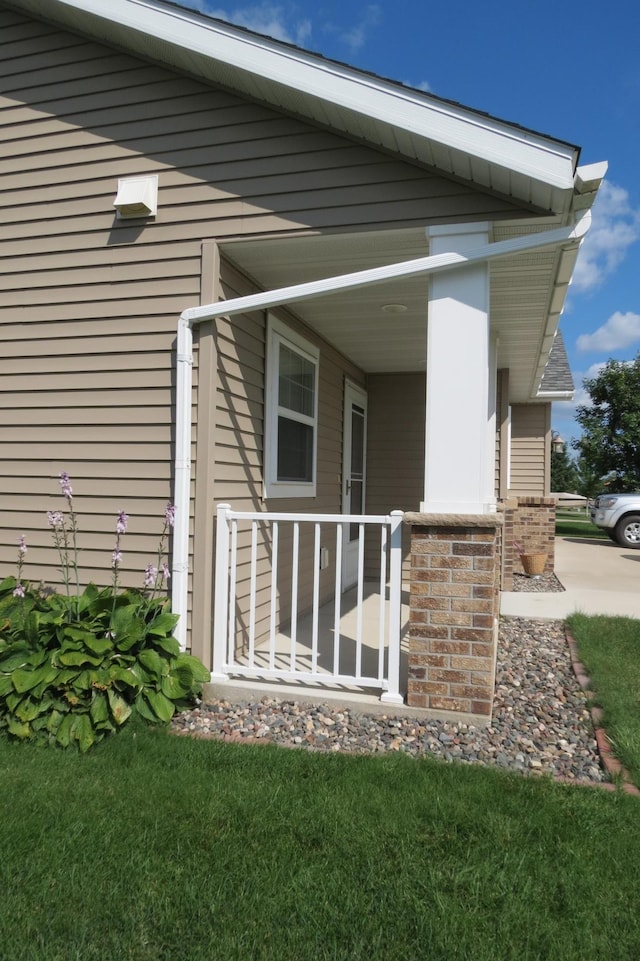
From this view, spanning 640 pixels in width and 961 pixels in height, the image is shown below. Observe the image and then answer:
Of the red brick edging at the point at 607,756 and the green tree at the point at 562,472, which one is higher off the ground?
the green tree at the point at 562,472

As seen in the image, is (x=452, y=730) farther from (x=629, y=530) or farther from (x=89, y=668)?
(x=629, y=530)

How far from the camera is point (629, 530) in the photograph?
498 inches

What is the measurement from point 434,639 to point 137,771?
148 centimetres

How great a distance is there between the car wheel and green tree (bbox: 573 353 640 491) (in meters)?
3.80

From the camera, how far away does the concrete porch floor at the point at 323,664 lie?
3.33 metres

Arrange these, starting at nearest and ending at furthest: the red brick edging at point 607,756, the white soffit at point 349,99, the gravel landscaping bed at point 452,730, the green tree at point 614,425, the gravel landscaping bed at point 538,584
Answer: the red brick edging at point 607,756, the gravel landscaping bed at point 452,730, the white soffit at point 349,99, the gravel landscaping bed at point 538,584, the green tree at point 614,425

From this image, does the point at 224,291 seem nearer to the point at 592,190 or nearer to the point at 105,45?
the point at 105,45

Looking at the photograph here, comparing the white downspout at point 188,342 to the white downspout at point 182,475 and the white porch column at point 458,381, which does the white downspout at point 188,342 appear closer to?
the white downspout at point 182,475

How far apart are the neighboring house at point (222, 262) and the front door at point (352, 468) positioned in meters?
2.06

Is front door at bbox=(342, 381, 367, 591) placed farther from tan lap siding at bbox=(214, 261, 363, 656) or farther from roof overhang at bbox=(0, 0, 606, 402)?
roof overhang at bbox=(0, 0, 606, 402)

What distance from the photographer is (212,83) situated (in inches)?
140

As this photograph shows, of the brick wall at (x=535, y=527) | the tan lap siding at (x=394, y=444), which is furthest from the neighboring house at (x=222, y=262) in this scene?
the brick wall at (x=535, y=527)

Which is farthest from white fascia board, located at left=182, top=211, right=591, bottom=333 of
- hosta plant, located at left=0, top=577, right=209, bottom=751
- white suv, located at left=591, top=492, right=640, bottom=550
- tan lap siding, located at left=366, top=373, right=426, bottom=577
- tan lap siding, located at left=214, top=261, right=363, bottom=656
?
white suv, located at left=591, top=492, right=640, bottom=550

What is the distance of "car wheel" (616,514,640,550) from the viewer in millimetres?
12586
